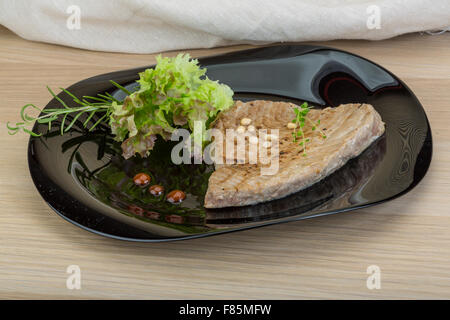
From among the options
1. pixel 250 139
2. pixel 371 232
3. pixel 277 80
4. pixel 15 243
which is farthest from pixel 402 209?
pixel 15 243

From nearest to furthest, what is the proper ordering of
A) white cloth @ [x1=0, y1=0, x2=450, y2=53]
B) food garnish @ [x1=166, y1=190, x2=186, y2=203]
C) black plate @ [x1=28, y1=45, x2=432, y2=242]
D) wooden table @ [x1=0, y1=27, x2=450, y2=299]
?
wooden table @ [x1=0, y1=27, x2=450, y2=299] → black plate @ [x1=28, y1=45, x2=432, y2=242] → food garnish @ [x1=166, y1=190, x2=186, y2=203] → white cloth @ [x1=0, y1=0, x2=450, y2=53]

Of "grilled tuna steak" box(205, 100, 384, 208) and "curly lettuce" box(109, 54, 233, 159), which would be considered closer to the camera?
"grilled tuna steak" box(205, 100, 384, 208)

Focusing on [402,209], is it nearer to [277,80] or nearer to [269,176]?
[269,176]

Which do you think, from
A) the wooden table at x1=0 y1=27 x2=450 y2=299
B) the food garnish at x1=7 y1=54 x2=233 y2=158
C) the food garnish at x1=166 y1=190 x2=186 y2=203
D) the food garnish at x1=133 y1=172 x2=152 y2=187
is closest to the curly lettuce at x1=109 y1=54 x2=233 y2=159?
the food garnish at x1=7 y1=54 x2=233 y2=158

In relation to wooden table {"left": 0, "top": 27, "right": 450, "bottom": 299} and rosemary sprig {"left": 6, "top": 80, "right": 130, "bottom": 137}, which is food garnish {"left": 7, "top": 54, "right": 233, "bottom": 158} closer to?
rosemary sprig {"left": 6, "top": 80, "right": 130, "bottom": 137}

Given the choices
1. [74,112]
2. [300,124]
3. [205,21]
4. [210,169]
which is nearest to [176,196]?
[210,169]

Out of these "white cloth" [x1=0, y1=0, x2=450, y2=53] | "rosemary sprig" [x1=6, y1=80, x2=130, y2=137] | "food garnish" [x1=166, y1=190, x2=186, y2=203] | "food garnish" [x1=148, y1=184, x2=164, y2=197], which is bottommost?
"food garnish" [x1=166, y1=190, x2=186, y2=203]

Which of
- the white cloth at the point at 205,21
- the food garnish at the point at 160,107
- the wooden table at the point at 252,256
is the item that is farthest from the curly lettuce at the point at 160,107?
the white cloth at the point at 205,21

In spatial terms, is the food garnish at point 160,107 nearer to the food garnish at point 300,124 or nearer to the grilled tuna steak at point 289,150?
the grilled tuna steak at point 289,150
